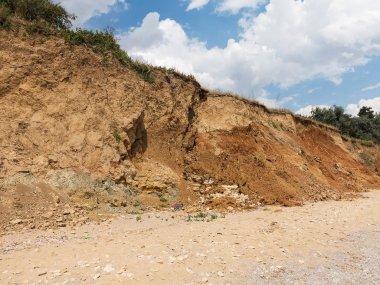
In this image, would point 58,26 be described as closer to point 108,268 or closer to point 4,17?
point 4,17

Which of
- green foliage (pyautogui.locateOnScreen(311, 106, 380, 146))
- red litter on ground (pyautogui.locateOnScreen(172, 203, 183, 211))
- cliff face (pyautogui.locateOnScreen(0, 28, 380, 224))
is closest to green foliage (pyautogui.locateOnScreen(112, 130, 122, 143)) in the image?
cliff face (pyautogui.locateOnScreen(0, 28, 380, 224))

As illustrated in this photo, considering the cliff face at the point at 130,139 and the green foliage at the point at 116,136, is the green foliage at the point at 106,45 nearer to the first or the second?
the cliff face at the point at 130,139

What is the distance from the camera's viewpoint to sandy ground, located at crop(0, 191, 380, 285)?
5898 mm

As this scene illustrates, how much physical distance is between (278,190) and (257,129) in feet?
16.2

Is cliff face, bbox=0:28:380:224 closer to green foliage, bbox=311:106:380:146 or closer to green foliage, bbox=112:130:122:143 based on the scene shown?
green foliage, bbox=112:130:122:143

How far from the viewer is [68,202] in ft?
35.2

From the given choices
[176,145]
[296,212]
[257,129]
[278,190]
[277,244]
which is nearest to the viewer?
[277,244]

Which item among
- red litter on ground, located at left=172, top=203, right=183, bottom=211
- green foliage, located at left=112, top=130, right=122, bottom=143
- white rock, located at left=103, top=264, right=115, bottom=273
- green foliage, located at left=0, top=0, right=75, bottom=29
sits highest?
green foliage, located at left=0, top=0, right=75, bottom=29

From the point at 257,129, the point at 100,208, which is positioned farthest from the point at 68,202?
the point at 257,129

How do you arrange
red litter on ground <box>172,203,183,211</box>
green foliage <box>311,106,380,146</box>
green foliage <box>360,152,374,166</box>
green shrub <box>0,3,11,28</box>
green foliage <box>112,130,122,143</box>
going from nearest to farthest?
red litter on ground <box>172,203,183,211</box> → green shrub <box>0,3,11,28</box> → green foliage <box>112,130,122,143</box> → green foliage <box>360,152,374,166</box> → green foliage <box>311,106,380,146</box>

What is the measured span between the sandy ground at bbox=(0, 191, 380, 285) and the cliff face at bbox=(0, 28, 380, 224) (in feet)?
8.82

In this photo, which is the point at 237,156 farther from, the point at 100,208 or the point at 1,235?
the point at 1,235

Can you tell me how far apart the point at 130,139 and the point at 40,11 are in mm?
6330

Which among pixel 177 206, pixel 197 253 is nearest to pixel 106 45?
pixel 177 206
